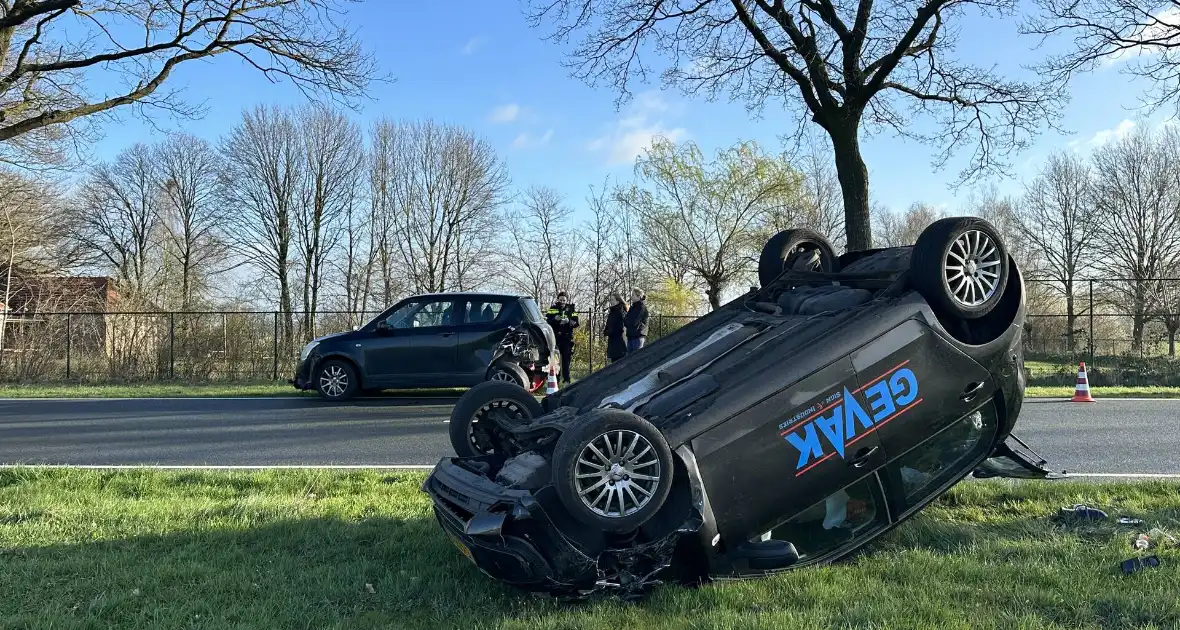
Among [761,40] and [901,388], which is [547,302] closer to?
[761,40]

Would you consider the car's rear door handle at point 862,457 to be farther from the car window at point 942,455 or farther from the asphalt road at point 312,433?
the asphalt road at point 312,433

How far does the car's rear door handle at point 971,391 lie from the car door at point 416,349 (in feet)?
31.6

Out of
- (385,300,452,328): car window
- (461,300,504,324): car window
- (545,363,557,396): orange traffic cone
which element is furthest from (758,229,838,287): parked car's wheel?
(385,300,452,328): car window

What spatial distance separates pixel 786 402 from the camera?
11.1 ft

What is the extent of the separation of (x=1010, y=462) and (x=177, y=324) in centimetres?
1959

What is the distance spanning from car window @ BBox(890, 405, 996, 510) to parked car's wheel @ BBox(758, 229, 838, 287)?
140 centimetres

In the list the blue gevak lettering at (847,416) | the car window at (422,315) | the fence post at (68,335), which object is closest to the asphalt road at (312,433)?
the car window at (422,315)

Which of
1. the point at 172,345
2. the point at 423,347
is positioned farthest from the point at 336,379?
the point at 172,345

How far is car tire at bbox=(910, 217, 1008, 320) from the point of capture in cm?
369

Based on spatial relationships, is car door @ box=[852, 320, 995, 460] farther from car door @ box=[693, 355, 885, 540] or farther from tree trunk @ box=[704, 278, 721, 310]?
tree trunk @ box=[704, 278, 721, 310]

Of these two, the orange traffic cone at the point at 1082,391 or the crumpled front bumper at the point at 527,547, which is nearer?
the crumpled front bumper at the point at 527,547

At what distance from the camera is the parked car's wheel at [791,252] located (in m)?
5.02

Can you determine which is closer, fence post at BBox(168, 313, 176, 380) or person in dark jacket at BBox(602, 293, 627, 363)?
person in dark jacket at BBox(602, 293, 627, 363)

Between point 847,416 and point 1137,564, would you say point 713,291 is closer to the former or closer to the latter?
point 1137,564
